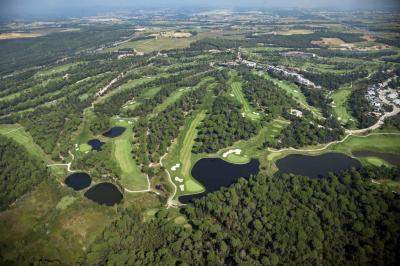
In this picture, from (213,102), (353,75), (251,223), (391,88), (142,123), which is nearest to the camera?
(251,223)

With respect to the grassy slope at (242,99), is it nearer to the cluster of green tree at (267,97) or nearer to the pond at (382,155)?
the cluster of green tree at (267,97)

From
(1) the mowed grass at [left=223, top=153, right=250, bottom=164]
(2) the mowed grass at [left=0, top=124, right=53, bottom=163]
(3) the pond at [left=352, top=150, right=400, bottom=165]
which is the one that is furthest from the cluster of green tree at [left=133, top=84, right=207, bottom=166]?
(3) the pond at [left=352, top=150, right=400, bottom=165]

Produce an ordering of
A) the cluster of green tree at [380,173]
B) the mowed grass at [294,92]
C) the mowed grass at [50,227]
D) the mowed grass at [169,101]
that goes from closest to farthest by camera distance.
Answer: the mowed grass at [50,227]
the cluster of green tree at [380,173]
the mowed grass at [169,101]
the mowed grass at [294,92]

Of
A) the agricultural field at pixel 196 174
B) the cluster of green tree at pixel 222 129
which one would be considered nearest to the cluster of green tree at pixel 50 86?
the agricultural field at pixel 196 174

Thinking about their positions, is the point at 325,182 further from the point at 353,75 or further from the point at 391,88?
the point at 353,75

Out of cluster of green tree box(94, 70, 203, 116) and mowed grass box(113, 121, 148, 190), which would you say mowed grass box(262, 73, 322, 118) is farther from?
mowed grass box(113, 121, 148, 190)

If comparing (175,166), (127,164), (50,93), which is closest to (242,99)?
(175,166)

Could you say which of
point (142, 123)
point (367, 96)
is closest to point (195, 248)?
point (142, 123)
